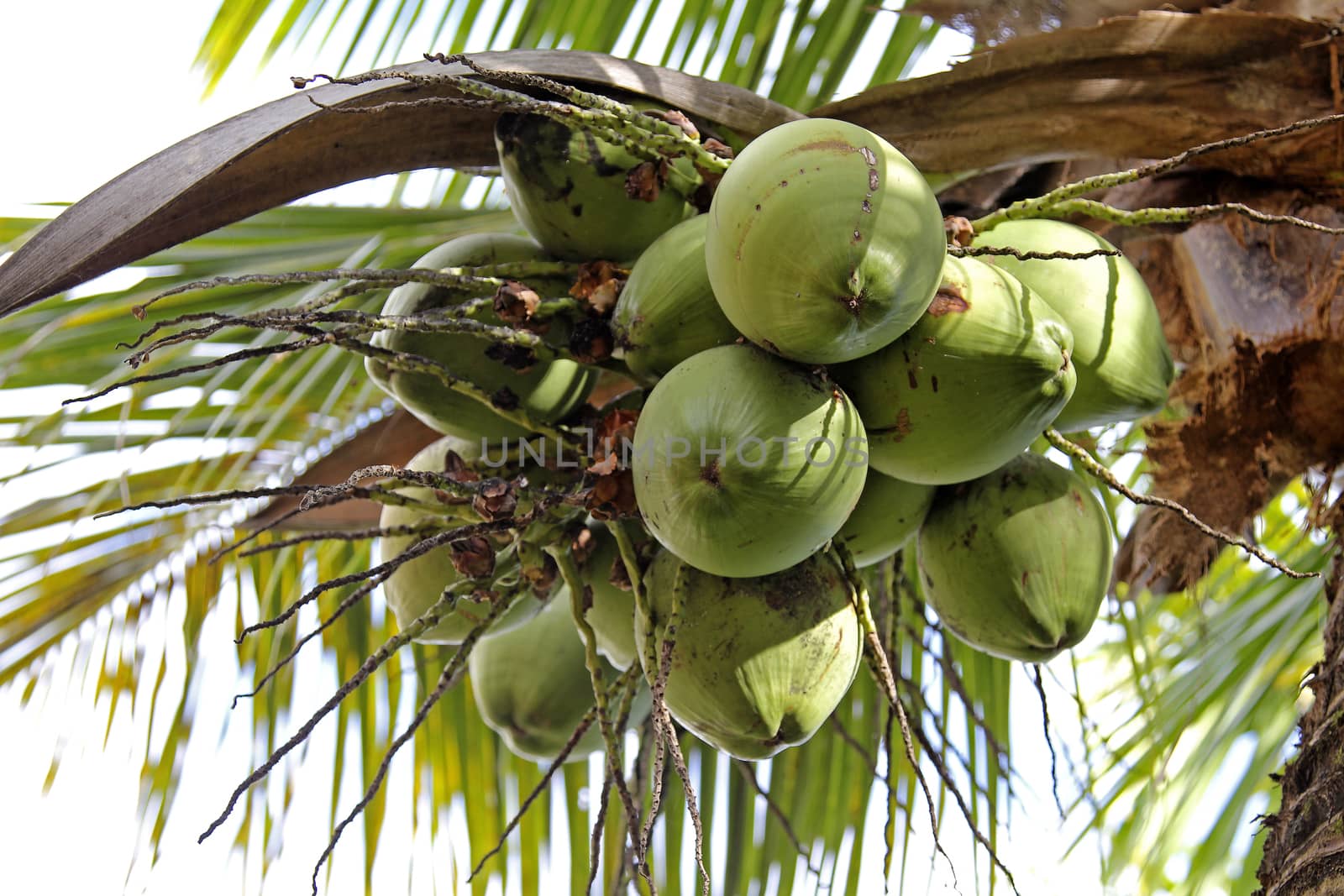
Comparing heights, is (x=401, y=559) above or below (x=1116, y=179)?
below

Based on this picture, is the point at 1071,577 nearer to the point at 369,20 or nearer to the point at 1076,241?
the point at 1076,241

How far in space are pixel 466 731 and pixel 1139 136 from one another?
5.21 ft

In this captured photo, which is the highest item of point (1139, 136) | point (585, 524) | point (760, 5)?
point (760, 5)

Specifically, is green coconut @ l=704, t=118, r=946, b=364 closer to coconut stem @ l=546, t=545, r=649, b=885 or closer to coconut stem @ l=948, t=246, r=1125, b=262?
coconut stem @ l=948, t=246, r=1125, b=262

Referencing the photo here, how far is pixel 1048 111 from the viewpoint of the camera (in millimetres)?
1416

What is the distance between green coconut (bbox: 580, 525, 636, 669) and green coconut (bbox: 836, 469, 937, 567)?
0.28 meters

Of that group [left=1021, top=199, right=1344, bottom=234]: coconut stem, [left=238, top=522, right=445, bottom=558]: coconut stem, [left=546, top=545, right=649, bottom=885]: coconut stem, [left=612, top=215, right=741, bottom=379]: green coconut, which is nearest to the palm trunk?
[left=1021, top=199, right=1344, bottom=234]: coconut stem

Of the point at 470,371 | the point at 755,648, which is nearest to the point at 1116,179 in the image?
the point at 755,648

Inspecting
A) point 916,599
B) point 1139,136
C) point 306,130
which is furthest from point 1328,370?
point 306,130

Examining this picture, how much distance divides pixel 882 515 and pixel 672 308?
1.11 ft

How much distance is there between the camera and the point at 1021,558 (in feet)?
3.98

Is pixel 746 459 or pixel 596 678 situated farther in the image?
pixel 596 678

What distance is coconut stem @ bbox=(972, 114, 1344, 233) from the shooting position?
1066mm

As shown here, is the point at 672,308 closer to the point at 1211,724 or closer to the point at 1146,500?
the point at 1146,500
